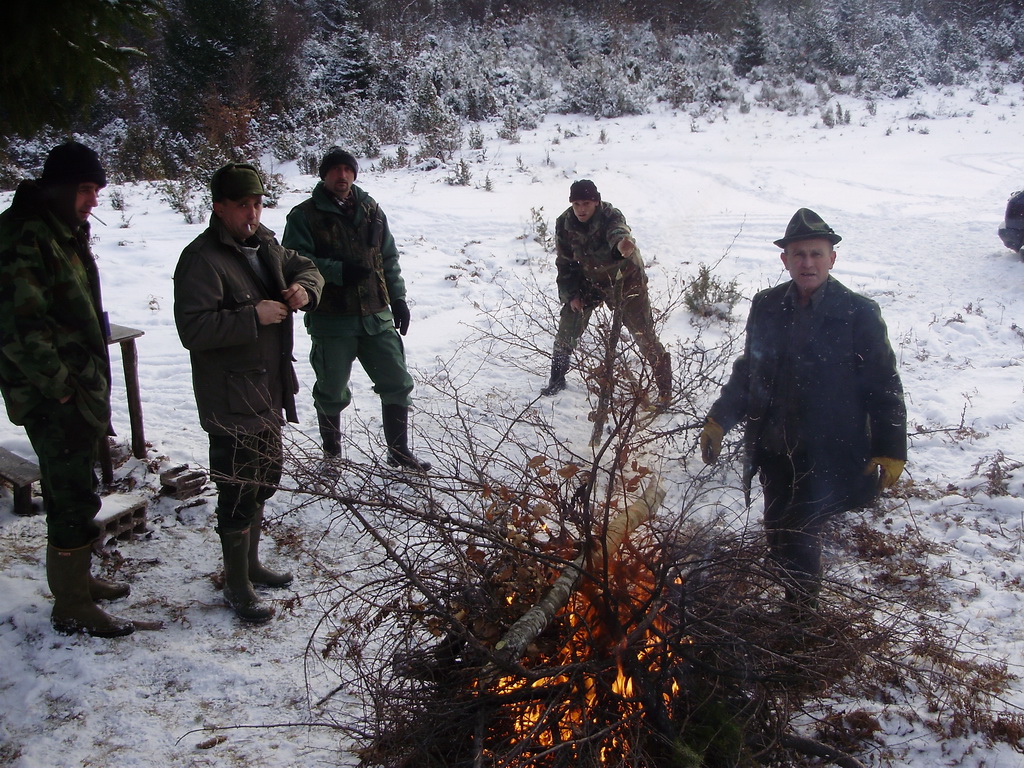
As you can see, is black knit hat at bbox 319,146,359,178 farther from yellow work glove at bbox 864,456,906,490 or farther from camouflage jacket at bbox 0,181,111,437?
yellow work glove at bbox 864,456,906,490

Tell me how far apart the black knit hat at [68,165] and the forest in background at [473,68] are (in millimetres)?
8352

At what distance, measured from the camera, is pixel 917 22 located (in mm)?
21500

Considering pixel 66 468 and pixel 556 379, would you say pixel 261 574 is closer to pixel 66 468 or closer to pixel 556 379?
pixel 66 468

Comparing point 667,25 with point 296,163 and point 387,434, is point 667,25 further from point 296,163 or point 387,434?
point 387,434

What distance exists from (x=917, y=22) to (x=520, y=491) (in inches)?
988

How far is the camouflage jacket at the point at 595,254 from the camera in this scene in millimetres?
5156

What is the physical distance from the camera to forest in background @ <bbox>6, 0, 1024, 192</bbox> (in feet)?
49.1

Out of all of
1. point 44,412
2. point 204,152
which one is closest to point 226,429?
point 44,412

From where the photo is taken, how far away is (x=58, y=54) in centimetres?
285

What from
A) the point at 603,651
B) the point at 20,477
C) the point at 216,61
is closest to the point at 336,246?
the point at 20,477

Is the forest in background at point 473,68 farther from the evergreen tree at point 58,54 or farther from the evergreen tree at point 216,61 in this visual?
the evergreen tree at point 58,54

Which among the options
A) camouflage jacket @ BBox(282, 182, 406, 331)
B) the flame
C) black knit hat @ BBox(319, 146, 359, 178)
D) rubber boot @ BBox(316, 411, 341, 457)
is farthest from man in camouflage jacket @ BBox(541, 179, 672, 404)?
the flame

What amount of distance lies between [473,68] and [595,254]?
51.3 feet

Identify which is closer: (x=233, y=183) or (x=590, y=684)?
(x=590, y=684)
